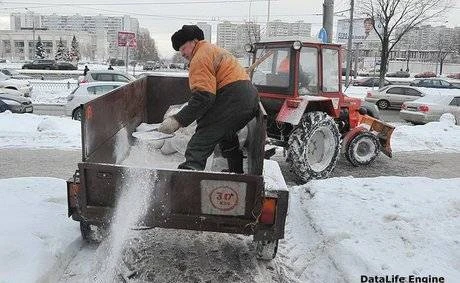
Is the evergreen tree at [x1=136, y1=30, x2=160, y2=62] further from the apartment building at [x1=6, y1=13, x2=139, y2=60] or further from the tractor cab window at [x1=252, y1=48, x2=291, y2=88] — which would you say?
the tractor cab window at [x1=252, y1=48, x2=291, y2=88]

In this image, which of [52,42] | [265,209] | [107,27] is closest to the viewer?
[265,209]

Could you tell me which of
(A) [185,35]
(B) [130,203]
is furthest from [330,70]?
(B) [130,203]

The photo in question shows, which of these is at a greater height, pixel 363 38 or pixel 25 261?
pixel 363 38

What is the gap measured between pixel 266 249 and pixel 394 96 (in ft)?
67.1

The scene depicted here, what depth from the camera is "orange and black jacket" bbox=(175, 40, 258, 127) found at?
4.39m

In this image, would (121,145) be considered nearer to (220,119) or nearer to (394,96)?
(220,119)

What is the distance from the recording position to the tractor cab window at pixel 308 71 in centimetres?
800

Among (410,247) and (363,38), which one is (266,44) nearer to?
(410,247)

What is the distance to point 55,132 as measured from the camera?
36.5 feet

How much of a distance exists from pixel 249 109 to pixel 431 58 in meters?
98.6

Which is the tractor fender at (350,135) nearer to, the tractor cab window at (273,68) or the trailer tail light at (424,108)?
the tractor cab window at (273,68)

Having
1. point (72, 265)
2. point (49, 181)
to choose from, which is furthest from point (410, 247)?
point (49, 181)

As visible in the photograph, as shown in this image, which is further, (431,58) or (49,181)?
(431,58)

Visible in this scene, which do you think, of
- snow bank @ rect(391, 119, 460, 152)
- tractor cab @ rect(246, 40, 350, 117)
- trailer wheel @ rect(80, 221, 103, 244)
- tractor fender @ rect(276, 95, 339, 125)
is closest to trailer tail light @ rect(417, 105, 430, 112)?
snow bank @ rect(391, 119, 460, 152)
